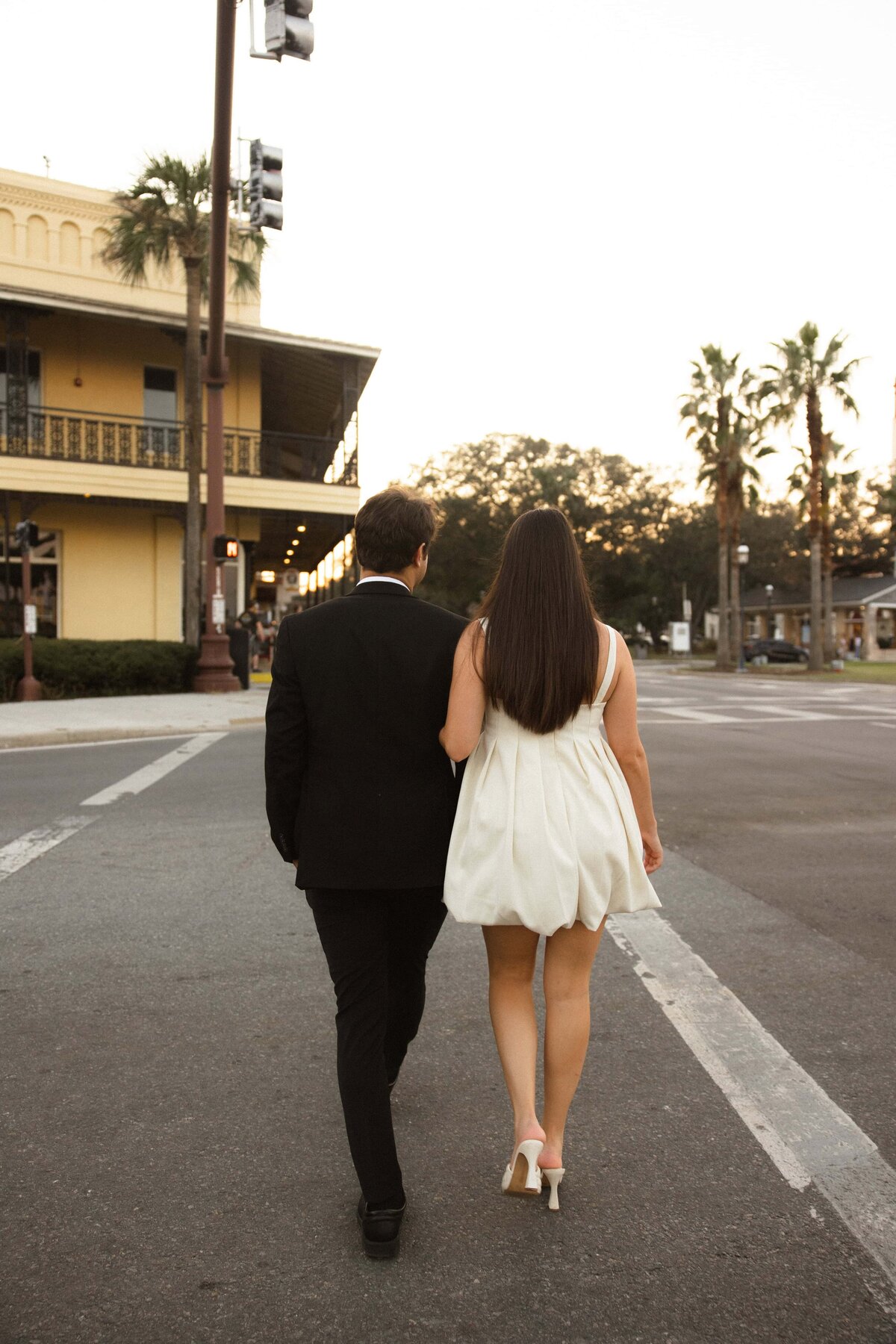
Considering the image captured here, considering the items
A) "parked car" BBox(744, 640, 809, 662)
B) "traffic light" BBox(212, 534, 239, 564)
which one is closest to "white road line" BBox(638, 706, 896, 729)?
"traffic light" BBox(212, 534, 239, 564)

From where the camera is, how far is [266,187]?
11.8m

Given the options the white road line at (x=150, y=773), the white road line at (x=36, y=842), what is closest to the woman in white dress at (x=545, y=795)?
the white road line at (x=36, y=842)

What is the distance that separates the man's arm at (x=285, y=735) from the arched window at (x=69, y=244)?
2497 cm

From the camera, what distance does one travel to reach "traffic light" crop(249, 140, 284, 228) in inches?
462

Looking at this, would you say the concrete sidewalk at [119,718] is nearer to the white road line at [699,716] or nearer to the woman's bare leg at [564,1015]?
the white road line at [699,716]

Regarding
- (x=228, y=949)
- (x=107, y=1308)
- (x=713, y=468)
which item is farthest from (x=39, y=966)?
(x=713, y=468)

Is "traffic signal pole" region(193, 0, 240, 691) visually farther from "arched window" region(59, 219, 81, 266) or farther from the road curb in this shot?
"arched window" region(59, 219, 81, 266)

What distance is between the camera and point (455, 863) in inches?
107

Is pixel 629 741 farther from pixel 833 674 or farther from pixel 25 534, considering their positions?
pixel 833 674

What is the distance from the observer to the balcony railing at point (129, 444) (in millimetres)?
22625

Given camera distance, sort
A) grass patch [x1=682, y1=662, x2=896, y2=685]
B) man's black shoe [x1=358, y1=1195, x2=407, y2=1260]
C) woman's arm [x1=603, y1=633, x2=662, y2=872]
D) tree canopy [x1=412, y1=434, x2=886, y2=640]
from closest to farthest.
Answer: man's black shoe [x1=358, y1=1195, x2=407, y2=1260]
woman's arm [x1=603, y1=633, x2=662, y2=872]
grass patch [x1=682, y1=662, x2=896, y2=685]
tree canopy [x1=412, y1=434, x2=886, y2=640]

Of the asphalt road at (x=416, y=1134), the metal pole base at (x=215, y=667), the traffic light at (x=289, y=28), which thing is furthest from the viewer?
the metal pole base at (x=215, y=667)

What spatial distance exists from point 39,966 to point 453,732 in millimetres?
2883

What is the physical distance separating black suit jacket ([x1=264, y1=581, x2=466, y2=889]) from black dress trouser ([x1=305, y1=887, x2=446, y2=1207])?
0.09m
